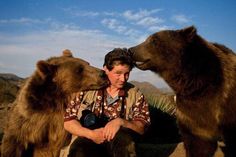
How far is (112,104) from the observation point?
6.00 meters

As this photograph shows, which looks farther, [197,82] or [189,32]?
[189,32]

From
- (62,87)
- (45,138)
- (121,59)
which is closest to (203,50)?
(121,59)

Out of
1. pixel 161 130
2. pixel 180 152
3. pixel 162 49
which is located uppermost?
pixel 162 49

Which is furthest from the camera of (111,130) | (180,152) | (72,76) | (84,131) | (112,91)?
(180,152)

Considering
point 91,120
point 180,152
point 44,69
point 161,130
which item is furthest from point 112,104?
point 161,130

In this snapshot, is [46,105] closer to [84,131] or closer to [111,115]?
[84,131]

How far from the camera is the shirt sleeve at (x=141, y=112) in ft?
18.9

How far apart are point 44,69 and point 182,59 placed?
2.11m

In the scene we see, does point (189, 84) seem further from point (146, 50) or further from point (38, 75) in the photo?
point (38, 75)

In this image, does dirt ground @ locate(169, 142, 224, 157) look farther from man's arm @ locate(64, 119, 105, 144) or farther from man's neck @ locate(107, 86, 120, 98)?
man's arm @ locate(64, 119, 105, 144)

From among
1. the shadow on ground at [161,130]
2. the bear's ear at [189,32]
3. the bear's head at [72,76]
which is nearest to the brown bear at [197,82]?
the bear's ear at [189,32]

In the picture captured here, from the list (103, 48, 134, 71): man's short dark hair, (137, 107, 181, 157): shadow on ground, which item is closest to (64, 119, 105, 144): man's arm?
(103, 48, 134, 71): man's short dark hair

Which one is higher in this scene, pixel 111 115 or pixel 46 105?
pixel 46 105

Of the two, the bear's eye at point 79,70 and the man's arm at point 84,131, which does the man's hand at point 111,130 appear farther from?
the bear's eye at point 79,70
